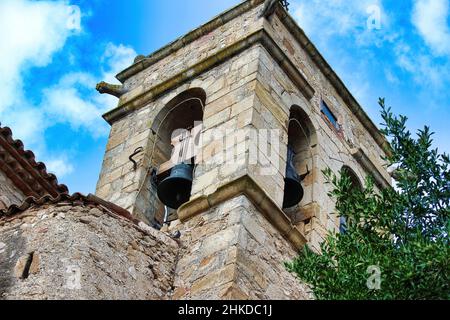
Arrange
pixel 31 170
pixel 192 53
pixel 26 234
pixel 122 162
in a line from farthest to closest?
pixel 192 53 → pixel 122 162 → pixel 31 170 → pixel 26 234

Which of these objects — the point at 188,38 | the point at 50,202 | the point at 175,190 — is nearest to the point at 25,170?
the point at 175,190

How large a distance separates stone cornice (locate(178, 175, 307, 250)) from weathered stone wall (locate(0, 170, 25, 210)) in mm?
1932

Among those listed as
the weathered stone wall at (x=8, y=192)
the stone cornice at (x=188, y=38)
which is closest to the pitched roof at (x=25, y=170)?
the weathered stone wall at (x=8, y=192)

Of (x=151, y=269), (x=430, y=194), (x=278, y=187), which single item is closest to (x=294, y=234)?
(x=278, y=187)

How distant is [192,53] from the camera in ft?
40.0

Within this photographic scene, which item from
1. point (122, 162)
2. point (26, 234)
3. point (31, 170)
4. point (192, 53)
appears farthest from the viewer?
point (192, 53)

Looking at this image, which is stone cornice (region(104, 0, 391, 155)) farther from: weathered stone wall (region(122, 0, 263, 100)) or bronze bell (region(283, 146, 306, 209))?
bronze bell (region(283, 146, 306, 209))

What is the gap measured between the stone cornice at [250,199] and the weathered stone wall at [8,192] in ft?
6.34

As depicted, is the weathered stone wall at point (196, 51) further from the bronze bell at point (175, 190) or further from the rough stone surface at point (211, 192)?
the bronze bell at point (175, 190)

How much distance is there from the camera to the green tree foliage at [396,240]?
21.5ft

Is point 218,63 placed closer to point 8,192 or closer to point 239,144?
point 239,144

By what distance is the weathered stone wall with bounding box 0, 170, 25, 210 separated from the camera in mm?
10242
